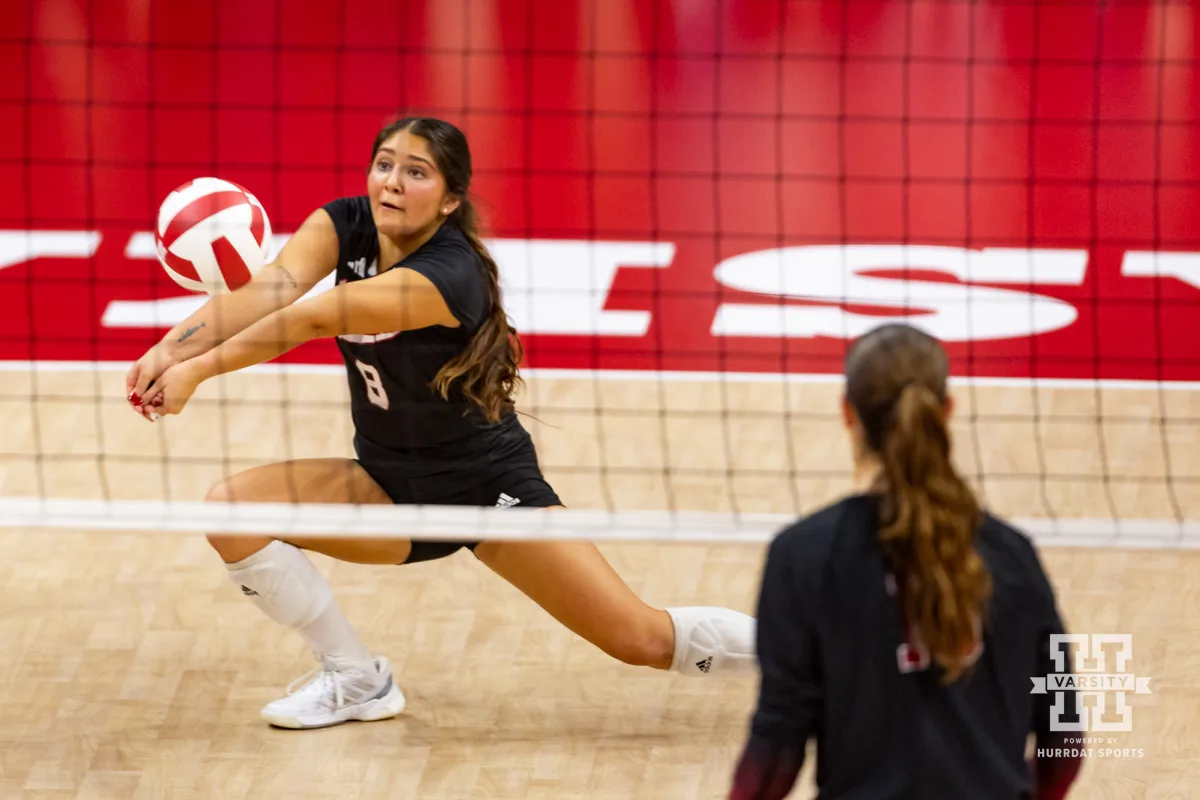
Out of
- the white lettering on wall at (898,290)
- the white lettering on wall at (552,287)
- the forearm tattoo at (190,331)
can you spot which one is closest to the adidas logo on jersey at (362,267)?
the forearm tattoo at (190,331)

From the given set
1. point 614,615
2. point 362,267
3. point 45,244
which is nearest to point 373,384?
point 362,267

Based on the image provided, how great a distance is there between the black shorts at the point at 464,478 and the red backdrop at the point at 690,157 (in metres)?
2.42

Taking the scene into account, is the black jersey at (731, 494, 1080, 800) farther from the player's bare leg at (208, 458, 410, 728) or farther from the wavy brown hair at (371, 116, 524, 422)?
the player's bare leg at (208, 458, 410, 728)

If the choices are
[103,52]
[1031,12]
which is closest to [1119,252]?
[1031,12]

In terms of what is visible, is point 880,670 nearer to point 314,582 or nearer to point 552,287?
point 314,582

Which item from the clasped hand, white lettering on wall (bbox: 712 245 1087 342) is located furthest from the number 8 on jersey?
white lettering on wall (bbox: 712 245 1087 342)

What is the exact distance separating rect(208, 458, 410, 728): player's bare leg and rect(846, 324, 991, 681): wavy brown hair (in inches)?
79.5

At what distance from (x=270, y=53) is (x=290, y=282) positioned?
6154mm

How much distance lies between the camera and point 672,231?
25.2 ft

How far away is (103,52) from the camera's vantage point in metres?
9.98

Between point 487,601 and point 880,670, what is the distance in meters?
2.81

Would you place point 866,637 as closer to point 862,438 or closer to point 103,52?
point 862,438

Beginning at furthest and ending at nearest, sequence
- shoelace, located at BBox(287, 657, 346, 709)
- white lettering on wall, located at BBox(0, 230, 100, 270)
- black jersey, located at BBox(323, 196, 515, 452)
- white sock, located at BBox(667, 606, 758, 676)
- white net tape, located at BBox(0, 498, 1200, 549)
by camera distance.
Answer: white lettering on wall, located at BBox(0, 230, 100, 270) < shoelace, located at BBox(287, 657, 346, 709) < white sock, located at BBox(667, 606, 758, 676) < black jersey, located at BBox(323, 196, 515, 452) < white net tape, located at BBox(0, 498, 1200, 549)

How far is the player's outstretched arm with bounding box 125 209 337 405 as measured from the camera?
4.09 m
